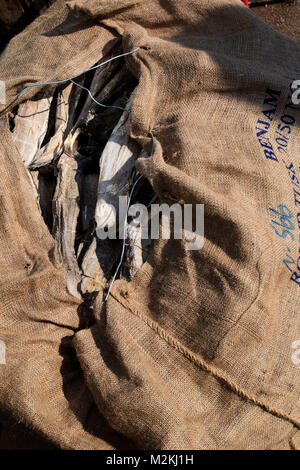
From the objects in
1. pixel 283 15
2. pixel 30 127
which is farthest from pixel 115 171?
pixel 283 15

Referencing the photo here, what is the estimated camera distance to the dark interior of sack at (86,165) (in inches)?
61.5

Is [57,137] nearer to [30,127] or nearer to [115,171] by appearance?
[30,127]

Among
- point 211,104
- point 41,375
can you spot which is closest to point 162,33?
point 211,104

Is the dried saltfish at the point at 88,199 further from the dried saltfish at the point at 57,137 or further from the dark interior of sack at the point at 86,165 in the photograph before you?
the dried saltfish at the point at 57,137

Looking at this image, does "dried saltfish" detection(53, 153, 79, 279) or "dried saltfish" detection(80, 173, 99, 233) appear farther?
"dried saltfish" detection(80, 173, 99, 233)

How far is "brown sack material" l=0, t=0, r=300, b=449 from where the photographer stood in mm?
1262

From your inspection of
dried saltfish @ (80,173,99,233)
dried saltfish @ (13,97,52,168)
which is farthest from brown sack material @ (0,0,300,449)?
dried saltfish @ (80,173,99,233)

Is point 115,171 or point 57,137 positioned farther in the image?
point 57,137

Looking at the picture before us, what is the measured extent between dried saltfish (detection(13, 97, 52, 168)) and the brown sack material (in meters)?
0.07

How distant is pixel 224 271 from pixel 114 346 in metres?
0.44

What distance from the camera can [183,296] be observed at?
1365 millimetres

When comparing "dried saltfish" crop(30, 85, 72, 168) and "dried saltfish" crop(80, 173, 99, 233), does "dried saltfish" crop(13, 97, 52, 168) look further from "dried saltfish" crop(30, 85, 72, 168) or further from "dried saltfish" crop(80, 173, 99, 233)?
"dried saltfish" crop(80, 173, 99, 233)

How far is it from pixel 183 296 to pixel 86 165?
79 cm

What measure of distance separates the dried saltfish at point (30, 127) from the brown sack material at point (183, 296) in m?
0.07
